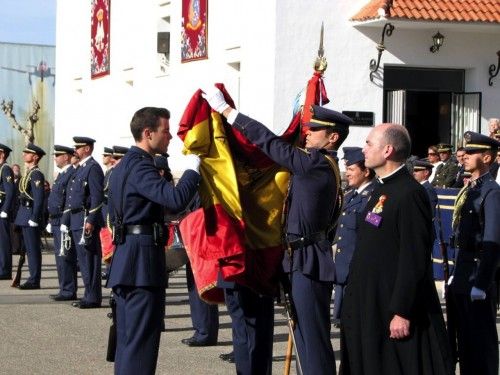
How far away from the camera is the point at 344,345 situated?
6.75 m

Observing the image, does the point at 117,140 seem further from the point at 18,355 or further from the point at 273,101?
the point at 18,355

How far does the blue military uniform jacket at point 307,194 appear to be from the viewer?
24.3 feet

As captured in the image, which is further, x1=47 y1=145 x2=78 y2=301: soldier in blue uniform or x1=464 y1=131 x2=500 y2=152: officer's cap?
x1=47 y1=145 x2=78 y2=301: soldier in blue uniform

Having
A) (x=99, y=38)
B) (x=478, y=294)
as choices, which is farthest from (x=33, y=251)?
(x=99, y=38)

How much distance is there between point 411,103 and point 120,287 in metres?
14.1

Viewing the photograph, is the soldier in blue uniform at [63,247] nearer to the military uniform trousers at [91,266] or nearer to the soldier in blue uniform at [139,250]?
the military uniform trousers at [91,266]

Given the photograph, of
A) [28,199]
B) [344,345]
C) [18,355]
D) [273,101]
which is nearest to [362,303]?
[344,345]

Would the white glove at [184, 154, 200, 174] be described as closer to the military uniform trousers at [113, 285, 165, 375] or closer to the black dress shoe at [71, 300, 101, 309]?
the military uniform trousers at [113, 285, 165, 375]

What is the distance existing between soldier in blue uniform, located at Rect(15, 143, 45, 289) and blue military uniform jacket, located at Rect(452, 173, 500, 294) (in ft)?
29.6

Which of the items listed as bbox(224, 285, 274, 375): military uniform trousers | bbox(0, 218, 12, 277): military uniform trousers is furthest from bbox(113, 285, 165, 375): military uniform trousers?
bbox(0, 218, 12, 277): military uniform trousers

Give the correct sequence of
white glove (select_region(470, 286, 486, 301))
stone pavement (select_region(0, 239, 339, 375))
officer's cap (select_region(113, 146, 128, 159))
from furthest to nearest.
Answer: officer's cap (select_region(113, 146, 128, 159)) → stone pavement (select_region(0, 239, 339, 375)) → white glove (select_region(470, 286, 486, 301))

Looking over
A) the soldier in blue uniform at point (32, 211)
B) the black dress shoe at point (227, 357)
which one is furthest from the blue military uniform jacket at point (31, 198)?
the black dress shoe at point (227, 357)

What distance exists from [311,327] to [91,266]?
6984mm

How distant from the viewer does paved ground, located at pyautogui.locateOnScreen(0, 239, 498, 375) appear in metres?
9.97
